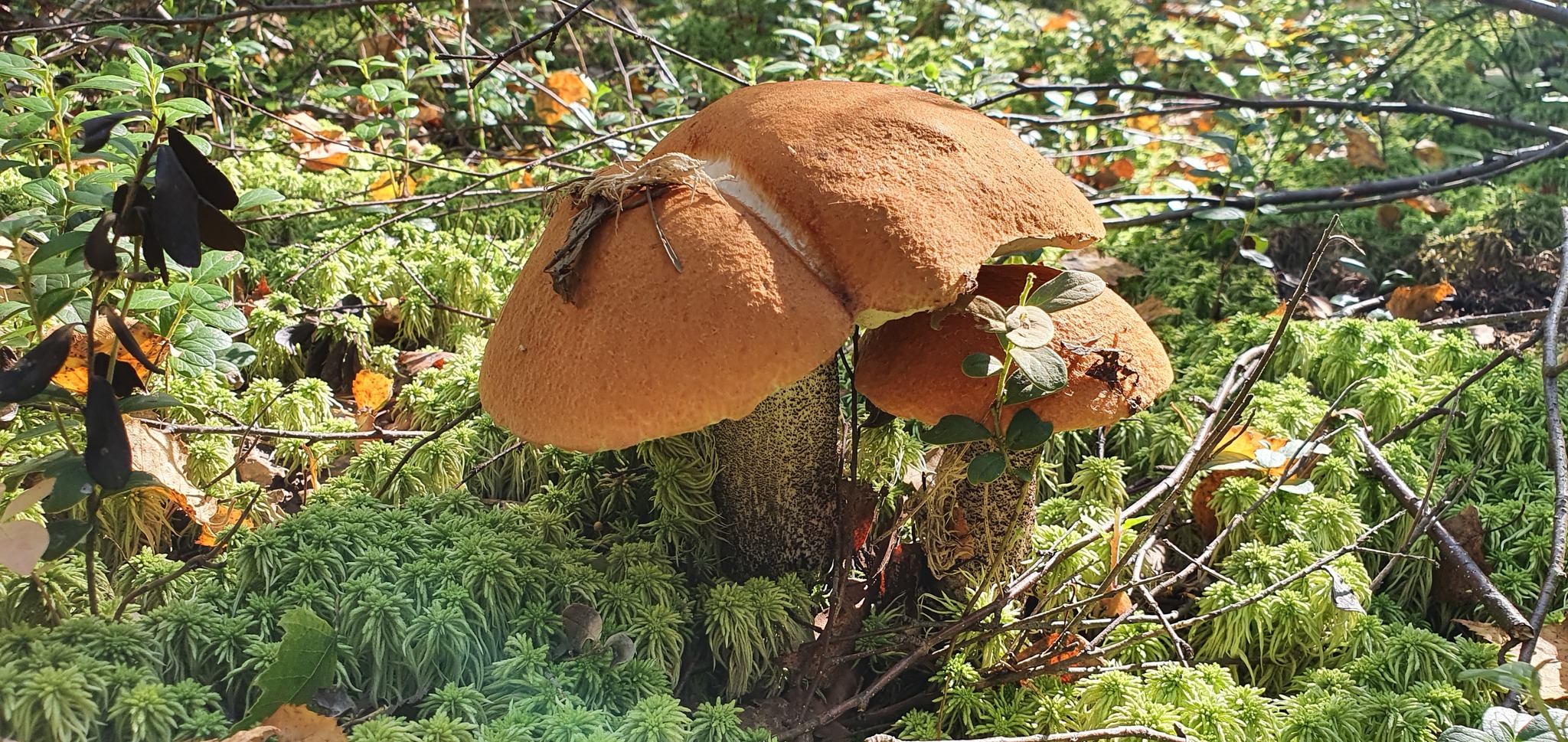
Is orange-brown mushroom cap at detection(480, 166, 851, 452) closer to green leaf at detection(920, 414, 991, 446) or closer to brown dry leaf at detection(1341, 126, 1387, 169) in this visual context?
green leaf at detection(920, 414, 991, 446)

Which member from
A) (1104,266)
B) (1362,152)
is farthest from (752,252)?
(1362,152)

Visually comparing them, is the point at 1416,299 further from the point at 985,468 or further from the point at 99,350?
the point at 99,350

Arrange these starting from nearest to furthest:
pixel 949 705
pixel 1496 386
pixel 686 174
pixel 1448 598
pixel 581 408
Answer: pixel 581 408 < pixel 686 174 < pixel 949 705 < pixel 1448 598 < pixel 1496 386

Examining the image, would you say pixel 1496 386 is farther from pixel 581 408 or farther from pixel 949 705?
pixel 581 408

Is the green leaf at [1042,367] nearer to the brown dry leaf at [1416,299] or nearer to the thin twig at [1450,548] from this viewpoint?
the thin twig at [1450,548]

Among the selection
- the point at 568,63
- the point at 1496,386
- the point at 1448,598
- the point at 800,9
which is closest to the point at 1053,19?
the point at 800,9

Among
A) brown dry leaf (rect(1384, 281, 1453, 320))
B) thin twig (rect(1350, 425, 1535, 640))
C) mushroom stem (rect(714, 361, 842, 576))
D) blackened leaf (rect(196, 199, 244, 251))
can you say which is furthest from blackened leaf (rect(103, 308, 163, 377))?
brown dry leaf (rect(1384, 281, 1453, 320))
